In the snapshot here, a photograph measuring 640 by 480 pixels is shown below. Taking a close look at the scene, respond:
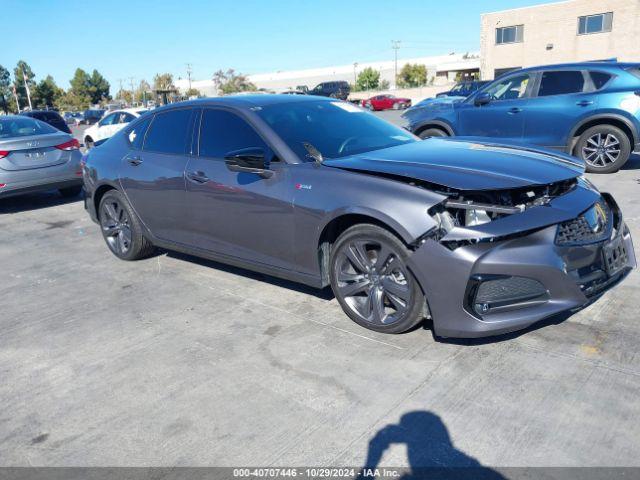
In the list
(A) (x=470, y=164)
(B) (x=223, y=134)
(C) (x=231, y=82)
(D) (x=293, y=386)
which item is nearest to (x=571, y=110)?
(A) (x=470, y=164)

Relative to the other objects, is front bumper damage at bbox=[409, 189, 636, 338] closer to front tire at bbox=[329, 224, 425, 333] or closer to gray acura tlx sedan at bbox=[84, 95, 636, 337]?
gray acura tlx sedan at bbox=[84, 95, 636, 337]

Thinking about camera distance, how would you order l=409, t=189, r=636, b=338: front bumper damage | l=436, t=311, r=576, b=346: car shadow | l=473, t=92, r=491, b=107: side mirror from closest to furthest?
l=409, t=189, r=636, b=338: front bumper damage, l=436, t=311, r=576, b=346: car shadow, l=473, t=92, r=491, b=107: side mirror

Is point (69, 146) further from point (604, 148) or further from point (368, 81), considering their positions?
point (368, 81)

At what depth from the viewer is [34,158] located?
8578 millimetres

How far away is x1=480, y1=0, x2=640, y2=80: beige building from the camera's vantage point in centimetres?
3709

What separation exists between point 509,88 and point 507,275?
6865 mm

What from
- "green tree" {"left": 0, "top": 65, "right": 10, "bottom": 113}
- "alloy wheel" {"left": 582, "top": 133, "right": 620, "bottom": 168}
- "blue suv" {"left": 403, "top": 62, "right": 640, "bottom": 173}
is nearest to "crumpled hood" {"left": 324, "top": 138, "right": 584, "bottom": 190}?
"blue suv" {"left": 403, "top": 62, "right": 640, "bottom": 173}

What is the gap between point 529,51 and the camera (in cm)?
4091

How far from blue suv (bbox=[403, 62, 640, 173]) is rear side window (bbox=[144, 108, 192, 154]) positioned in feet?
18.9

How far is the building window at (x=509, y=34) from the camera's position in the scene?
41.0 meters

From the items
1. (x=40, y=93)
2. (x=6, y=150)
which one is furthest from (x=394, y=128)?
(x=40, y=93)

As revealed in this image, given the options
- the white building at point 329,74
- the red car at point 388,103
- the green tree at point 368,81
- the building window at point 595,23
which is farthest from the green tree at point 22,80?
the building window at point 595,23

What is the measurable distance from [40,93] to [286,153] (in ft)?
338

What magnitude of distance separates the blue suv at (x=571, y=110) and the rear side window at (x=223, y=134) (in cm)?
571
